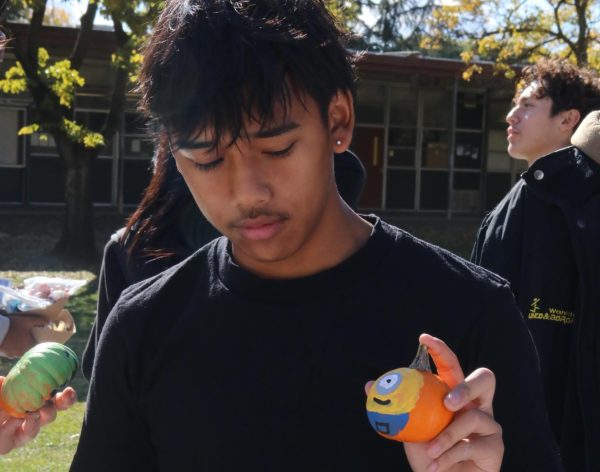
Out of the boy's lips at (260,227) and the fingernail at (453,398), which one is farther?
the boy's lips at (260,227)

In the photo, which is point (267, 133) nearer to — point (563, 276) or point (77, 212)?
point (563, 276)

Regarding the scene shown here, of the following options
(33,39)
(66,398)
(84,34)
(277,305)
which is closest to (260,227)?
(277,305)

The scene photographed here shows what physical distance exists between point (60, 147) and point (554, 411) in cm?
1255

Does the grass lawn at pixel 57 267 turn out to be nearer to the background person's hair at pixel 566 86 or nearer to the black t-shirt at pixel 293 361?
the background person's hair at pixel 566 86

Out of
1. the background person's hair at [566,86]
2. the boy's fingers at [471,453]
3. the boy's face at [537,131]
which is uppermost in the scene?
the background person's hair at [566,86]

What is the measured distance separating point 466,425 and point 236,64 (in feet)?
2.30

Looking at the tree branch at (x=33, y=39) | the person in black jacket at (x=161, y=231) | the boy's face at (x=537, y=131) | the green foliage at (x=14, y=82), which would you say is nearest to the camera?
the person in black jacket at (x=161, y=231)

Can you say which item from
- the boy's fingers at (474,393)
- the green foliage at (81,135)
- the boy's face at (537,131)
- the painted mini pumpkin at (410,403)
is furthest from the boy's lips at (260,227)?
the green foliage at (81,135)

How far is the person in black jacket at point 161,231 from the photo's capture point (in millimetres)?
3160

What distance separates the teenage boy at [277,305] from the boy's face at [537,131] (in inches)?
93.8

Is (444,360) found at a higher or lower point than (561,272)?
higher

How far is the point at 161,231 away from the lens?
323cm

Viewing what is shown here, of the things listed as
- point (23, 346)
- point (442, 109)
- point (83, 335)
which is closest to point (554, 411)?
point (23, 346)

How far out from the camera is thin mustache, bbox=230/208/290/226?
1546 mm
